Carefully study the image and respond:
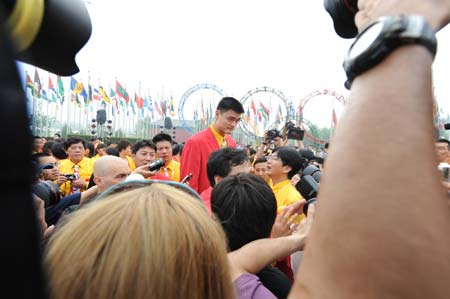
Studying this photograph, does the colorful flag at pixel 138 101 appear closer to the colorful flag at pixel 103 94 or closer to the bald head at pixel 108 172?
the colorful flag at pixel 103 94

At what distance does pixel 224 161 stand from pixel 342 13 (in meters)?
2.51

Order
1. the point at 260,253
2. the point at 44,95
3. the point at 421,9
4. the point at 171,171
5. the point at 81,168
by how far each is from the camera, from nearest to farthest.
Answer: the point at 421,9 → the point at 260,253 → the point at 171,171 → the point at 81,168 → the point at 44,95

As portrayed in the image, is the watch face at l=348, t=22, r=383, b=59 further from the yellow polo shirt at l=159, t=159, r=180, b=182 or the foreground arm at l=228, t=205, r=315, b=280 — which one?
the yellow polo shirt at l=159, t=159, r=180, b=182

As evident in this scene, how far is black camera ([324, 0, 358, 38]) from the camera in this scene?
0.83 m

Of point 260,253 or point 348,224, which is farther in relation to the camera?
point 260,253

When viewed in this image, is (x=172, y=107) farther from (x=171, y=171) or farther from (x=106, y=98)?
(x=171, y=171)

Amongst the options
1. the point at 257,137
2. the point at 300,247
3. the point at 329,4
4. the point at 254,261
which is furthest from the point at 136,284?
the point at 257,137

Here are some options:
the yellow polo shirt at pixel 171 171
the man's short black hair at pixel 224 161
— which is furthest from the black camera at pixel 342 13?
the yellow polo shirt at pixel 171 171

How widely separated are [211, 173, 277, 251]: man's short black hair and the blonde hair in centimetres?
110

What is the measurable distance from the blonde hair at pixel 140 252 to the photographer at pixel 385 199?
0.89 ft

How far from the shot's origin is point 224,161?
3.33 meters

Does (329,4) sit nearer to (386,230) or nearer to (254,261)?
(386,230)

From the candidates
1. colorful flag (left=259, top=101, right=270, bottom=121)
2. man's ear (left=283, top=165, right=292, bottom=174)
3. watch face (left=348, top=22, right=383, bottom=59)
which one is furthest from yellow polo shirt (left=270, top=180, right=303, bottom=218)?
colorful flag (left=259, top=101, right=270, bottom=121)

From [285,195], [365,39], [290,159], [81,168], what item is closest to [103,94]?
[81,168]
